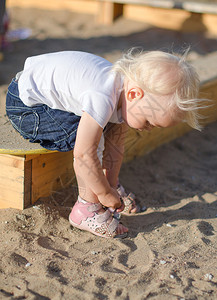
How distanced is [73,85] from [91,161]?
12.6 inches

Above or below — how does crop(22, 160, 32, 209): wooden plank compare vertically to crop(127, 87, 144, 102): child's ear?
below

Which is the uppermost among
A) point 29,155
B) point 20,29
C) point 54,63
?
point 54,63

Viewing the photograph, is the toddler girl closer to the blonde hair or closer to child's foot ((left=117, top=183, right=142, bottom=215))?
the blonde hair

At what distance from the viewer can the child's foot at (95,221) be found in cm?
182

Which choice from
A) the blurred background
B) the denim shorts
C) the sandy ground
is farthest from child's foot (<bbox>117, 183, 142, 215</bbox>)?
the blurred background

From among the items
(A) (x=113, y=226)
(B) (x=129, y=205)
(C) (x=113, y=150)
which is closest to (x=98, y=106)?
(C) (x=113, y=150)

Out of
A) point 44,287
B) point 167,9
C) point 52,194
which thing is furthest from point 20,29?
point 44,287

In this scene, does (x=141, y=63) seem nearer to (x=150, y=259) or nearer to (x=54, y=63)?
(x=54, y=63)

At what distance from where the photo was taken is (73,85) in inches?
65.7

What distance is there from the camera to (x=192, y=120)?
5.49ft

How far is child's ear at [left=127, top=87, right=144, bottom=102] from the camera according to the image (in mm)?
1607

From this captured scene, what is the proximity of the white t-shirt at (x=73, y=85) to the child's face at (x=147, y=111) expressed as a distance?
6cm

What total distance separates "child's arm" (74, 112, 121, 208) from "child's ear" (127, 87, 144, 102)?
184mm

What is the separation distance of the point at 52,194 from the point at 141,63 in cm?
84
